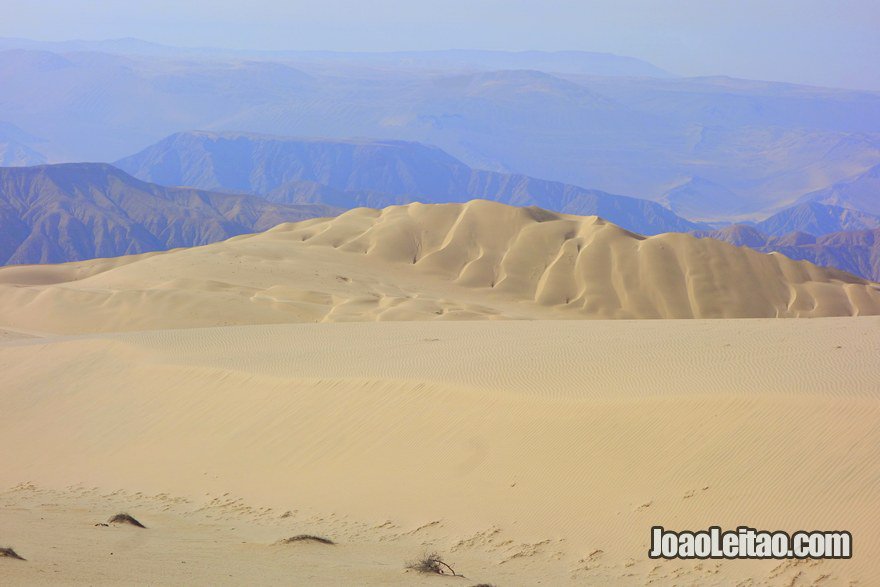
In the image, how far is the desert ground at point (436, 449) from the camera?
1094 centimetres

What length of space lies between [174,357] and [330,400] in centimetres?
583

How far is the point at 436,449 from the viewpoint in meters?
14.8

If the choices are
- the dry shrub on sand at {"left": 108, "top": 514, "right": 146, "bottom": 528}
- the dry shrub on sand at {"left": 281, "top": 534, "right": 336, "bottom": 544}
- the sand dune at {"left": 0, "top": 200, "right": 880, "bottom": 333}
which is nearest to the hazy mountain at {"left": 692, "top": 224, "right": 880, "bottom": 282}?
the sand dune at {"left": 0, "top": 200, "right": 880, "bottom": 333}

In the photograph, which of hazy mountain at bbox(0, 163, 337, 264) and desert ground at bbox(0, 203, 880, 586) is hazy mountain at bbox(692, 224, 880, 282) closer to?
hazy mountain at bbox(0, 163, 337, 264)

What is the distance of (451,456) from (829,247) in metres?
193

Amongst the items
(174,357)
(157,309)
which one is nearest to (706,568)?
(174,357)

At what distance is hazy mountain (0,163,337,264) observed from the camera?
152 m

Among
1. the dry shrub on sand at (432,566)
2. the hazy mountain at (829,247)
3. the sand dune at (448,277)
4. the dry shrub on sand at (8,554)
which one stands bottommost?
the hazy mountain at (829,247)

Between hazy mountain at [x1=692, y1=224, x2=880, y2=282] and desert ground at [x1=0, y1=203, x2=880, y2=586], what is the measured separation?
17328 cm

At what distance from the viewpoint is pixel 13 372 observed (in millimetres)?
21547

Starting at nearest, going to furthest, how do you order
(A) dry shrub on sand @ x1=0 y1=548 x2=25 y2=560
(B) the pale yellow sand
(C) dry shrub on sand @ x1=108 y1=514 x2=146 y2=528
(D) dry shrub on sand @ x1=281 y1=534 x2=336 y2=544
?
(A) dry shrub on sand @ x1=0 y1=548 x2=25 y2=560
(B) the pale yellow sand
(D) dry shrub on sand @ x1=281 y1=534 x2=336 y2=544
(C) dry shrub on sand @ x1=108 y1=514 x2=146 y2=528

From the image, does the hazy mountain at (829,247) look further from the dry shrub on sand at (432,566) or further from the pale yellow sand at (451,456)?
the dry shrub on sand at (432,566)

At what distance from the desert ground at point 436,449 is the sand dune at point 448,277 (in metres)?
16.9

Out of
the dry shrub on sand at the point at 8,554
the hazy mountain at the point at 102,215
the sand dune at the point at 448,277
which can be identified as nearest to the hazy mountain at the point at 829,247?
the hazy mountain at the point at 102,215
